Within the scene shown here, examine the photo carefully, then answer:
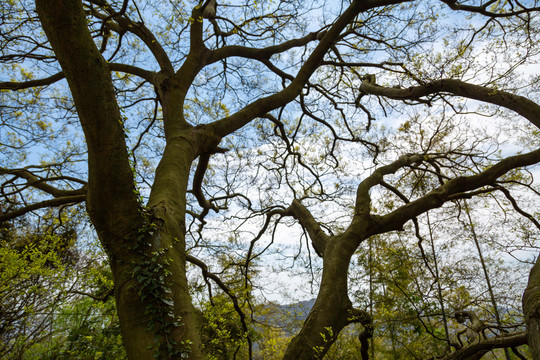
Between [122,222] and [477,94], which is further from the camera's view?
[477,94]

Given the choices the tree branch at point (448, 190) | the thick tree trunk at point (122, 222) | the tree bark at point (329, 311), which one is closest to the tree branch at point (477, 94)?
the tree branch at point (448, 190)

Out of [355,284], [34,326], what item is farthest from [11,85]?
[355,284]

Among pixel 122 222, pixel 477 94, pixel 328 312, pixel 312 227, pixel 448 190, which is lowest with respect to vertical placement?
pixel 328 312

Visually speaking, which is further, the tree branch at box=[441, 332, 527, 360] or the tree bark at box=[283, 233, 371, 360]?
the tree branch at box=[441, 332, 527, 360]

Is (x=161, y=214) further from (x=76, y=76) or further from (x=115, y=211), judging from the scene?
(x=76, y=76)

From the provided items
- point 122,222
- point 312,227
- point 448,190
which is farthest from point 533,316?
point 122,222

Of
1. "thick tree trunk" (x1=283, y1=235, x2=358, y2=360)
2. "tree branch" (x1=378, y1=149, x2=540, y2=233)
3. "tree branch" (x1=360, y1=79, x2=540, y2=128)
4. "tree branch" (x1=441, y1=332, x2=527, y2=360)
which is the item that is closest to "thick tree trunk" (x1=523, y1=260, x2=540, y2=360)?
"tree branch" (x1=441, y1=332, x2=527, y2=360)

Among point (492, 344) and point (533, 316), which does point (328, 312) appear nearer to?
point (533, 316)

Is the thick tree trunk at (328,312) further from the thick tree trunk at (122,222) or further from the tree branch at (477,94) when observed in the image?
the tree branch at (477,94)

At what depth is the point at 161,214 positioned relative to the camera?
219cm

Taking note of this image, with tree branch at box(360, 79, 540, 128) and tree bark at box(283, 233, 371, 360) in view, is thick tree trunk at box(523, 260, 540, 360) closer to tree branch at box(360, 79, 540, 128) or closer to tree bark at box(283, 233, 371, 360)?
tree bark at box(283, 233, 371, 360)

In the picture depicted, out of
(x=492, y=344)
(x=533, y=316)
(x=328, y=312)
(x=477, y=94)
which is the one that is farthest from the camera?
(x=477, y=94)

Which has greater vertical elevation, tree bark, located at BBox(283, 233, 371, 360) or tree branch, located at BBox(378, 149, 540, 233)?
tree branch, located at BBox(378, 149, 540, 233)

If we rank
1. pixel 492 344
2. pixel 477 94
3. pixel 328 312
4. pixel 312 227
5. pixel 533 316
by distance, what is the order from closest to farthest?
pixel 533 316 → pixel 328 312 → pixel 492 344 → pixel 477 94 → pixel 312 227
